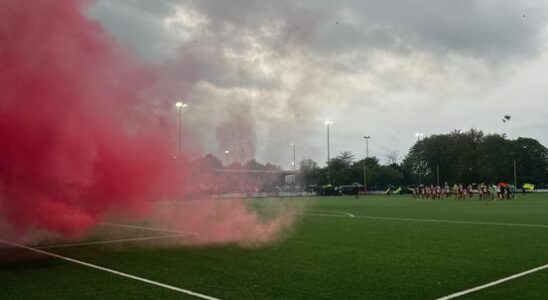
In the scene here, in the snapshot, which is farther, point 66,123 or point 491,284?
point 66,123

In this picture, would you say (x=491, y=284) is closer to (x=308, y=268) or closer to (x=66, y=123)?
(x=308, y=268)

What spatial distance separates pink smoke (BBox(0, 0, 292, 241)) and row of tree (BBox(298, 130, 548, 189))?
82.0 m

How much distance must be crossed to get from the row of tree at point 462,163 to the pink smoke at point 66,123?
3228 inches

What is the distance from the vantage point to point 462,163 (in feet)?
357

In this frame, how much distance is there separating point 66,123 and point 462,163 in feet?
357

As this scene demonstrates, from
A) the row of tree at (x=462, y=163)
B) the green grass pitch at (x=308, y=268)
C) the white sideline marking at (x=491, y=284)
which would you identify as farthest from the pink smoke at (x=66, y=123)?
the row of tree at (x=462, y=163)

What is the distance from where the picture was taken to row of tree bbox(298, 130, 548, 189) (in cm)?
10312

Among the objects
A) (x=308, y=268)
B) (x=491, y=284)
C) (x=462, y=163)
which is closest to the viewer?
(x=491, y=284)

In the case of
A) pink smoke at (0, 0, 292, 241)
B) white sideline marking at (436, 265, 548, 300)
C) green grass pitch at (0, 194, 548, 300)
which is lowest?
white sideline marking at (436, 265, 548, 300)

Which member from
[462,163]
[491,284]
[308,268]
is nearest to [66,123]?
[308,268]

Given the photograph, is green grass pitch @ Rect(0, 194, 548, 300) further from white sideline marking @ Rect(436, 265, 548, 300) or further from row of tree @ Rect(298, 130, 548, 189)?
row of tree @ Rect(298, 130, 548, 189)

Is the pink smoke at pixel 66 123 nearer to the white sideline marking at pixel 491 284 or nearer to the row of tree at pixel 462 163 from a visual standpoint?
the white sideline marking at pixel 491 284

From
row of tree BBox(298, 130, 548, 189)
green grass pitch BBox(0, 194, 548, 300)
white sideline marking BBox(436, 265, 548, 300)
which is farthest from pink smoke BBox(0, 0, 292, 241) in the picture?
row of tree BBox(298, 130, 548, 189)

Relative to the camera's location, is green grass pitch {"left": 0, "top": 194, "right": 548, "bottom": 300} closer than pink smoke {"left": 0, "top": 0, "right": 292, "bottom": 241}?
Yes
